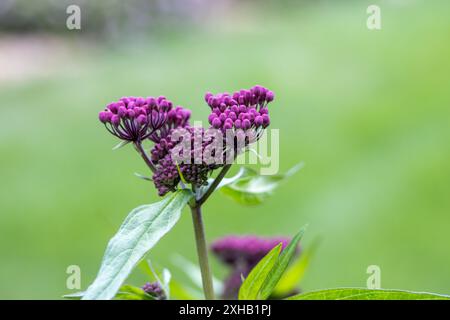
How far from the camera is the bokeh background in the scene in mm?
2648

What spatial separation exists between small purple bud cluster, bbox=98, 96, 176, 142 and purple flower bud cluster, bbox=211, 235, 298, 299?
0.45 meters

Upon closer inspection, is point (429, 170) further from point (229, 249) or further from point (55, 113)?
point (55, 113)

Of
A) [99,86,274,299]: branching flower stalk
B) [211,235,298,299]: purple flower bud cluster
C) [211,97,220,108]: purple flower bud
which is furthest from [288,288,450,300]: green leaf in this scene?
[211,235,298,299]: purple flower bud cluster

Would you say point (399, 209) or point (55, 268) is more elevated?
point (399, 209)

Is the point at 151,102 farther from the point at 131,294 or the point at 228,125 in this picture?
the point at 131,294

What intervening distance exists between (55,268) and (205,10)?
18.4 ft

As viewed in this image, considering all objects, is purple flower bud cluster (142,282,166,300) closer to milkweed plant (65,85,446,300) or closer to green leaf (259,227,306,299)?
milkweed plant (65,85,446,300)

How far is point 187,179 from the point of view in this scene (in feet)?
2.03

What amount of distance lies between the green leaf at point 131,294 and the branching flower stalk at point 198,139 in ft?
0.21

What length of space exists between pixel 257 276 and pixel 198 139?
146mm

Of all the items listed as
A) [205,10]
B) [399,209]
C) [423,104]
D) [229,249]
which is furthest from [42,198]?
[205,10]
